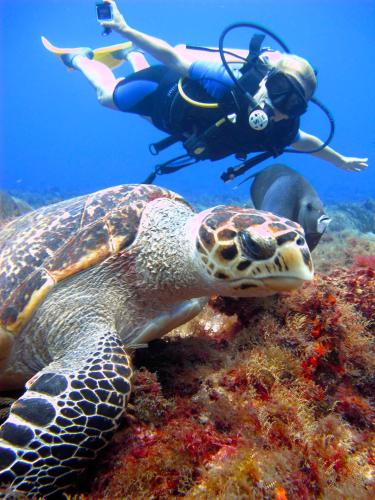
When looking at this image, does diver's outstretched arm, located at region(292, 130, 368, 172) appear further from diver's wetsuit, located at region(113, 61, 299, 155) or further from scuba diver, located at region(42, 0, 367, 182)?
diver's wetsuit, located at region(113, 61, 299, 155)

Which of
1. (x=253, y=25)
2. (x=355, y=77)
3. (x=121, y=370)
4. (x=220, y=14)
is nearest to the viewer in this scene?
(x=121, y=370)

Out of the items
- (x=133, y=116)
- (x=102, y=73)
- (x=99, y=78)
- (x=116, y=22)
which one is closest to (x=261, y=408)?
(x=116, y=22)

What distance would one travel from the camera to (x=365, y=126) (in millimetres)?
108438

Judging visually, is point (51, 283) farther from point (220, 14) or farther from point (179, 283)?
point (220, 14)

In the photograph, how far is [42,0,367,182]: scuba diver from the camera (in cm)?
375

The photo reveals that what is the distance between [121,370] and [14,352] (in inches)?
37.6

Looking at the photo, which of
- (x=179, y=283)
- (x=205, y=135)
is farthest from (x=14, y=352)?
(x=205, y=135)

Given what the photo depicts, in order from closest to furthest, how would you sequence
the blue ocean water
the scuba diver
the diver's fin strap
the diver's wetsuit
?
the scuba diver < the diver's wetsuit < the diver's fin strap < the blue ocean water

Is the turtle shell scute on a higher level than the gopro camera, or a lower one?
lower

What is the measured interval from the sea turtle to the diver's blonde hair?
2.04 meters

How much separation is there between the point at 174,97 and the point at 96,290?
3409mm

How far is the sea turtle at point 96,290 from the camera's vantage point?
1.48m

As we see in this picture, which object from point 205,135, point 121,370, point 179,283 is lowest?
point 121,370

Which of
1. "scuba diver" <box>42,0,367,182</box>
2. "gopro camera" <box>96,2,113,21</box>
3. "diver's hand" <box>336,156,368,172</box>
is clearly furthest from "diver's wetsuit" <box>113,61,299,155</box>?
"diver's hand" <box>336,156,368,172</box>
